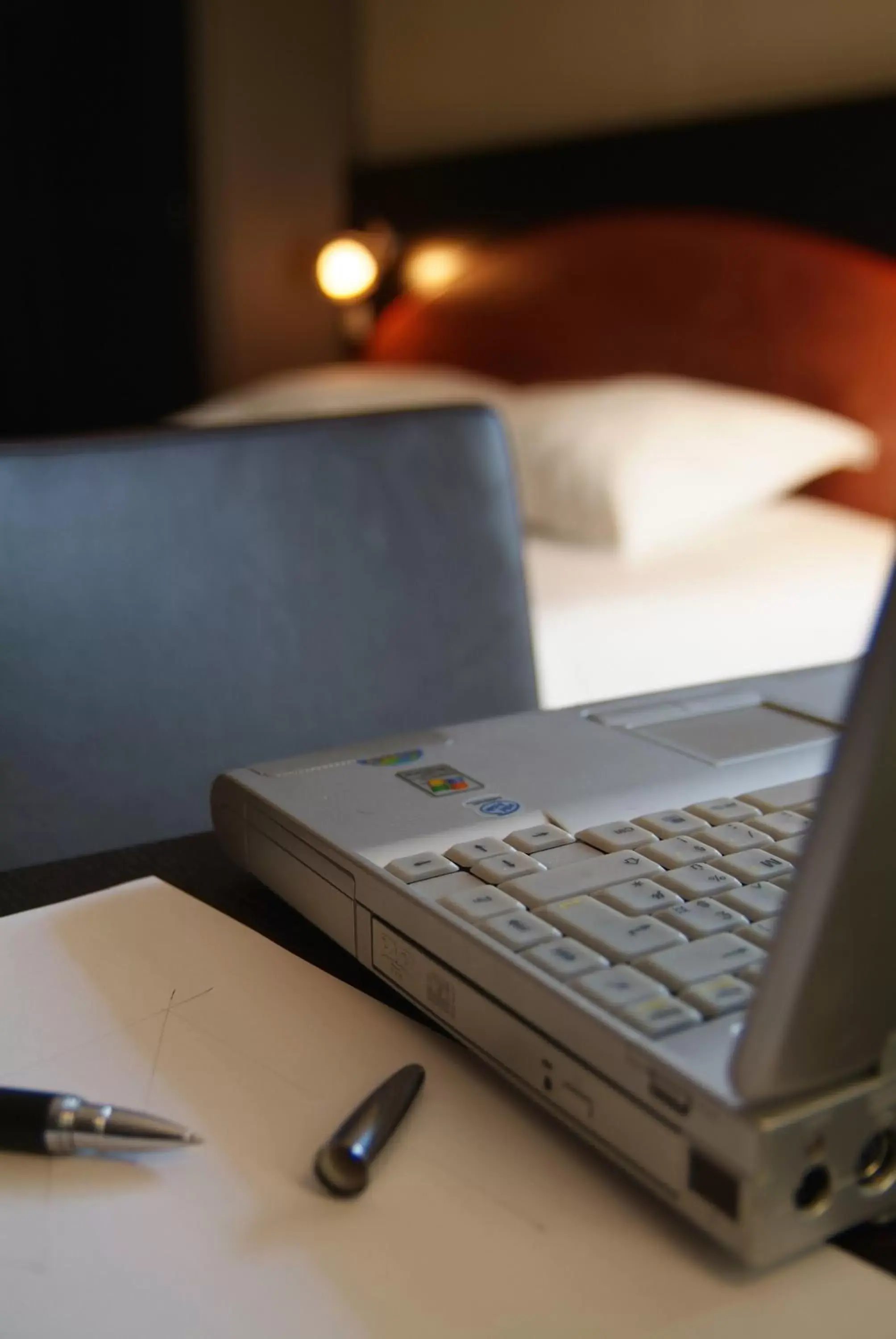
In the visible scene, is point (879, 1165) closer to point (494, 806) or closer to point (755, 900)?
point (755, 900)

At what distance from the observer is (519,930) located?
361mm

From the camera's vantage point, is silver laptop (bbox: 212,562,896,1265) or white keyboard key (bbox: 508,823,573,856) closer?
silver laptop (bbox: 212,562,896,1265)

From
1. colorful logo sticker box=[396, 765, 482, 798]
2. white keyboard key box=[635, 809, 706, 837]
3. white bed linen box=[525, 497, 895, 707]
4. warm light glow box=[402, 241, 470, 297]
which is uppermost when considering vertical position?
warm light glow box=[402, 241, 470, 297]

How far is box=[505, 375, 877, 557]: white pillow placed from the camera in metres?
1.47

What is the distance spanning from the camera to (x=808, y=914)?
10.1 inches

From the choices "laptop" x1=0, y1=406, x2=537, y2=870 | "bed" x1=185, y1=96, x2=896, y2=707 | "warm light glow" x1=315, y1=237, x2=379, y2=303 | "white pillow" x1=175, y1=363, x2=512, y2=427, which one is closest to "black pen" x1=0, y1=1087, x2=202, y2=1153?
"laptop" x1=0, y1=406, x2=537, y2=870

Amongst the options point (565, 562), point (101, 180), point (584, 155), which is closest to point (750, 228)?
point (584, 155)

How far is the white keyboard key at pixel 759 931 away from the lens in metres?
0.35

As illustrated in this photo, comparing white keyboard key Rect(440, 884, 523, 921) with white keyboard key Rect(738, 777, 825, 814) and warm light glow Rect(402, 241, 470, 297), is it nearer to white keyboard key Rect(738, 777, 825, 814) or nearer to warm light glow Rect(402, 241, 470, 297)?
white keyboard key Rect(738, 777, 825, 814)

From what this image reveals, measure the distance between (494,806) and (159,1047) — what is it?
152mm

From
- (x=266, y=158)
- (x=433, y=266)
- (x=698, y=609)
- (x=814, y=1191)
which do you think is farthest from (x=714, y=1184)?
(x=266, y=158)

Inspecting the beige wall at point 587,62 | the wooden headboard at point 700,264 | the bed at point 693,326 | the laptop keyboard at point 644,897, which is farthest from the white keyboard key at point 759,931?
the beige wall at point 587,62

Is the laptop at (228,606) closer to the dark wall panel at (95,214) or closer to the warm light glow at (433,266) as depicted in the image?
the warm light glow at (433,266)

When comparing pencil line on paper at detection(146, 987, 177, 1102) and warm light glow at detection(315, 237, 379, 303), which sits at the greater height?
warm light glow at detection(315, 237, 379, 303)
